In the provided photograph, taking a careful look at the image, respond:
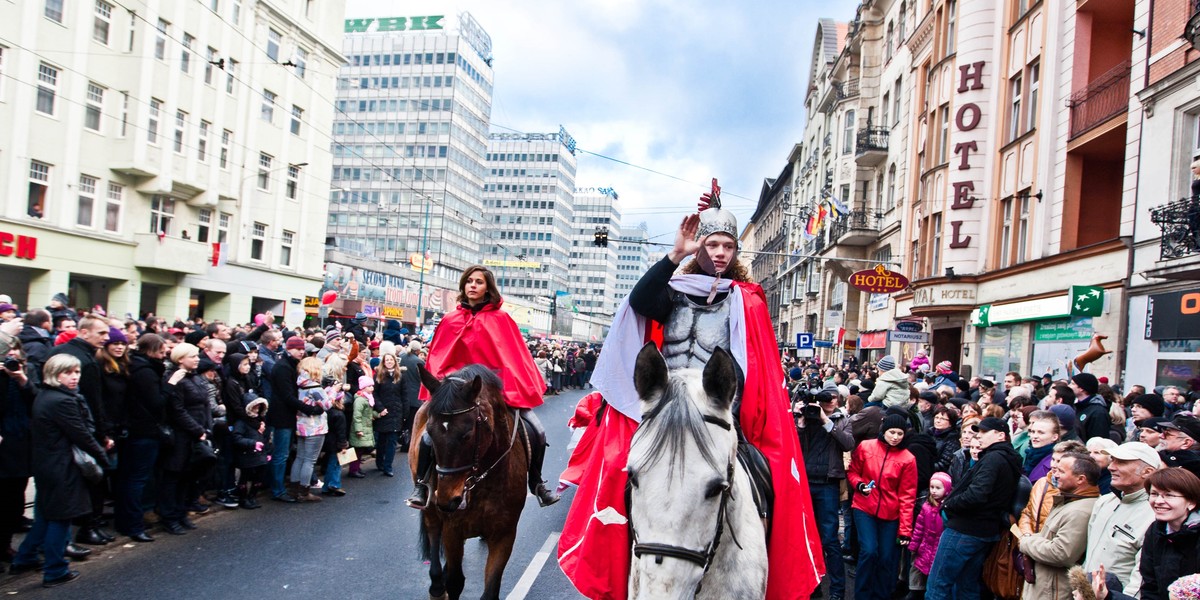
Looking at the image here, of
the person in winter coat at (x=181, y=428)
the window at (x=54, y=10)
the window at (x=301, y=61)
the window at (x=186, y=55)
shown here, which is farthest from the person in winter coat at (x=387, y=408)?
the window at (x=301, y=61)

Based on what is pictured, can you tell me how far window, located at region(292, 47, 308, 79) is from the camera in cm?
3853

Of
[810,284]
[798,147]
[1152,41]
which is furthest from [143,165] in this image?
[798,147]

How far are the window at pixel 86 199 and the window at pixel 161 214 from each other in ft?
9.16

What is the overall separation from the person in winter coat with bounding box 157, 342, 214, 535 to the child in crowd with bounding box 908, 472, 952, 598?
24.2 ft

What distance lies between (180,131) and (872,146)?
2876 cm

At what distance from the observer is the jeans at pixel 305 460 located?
35.1 ft

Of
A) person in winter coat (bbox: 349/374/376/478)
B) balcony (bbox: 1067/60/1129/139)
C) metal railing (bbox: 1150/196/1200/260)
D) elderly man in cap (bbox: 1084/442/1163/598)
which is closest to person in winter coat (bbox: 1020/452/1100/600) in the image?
elderly man in cap (bbox: 1084/442/1163/598)

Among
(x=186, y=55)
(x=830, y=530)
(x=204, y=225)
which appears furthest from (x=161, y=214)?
(x=830, y=530)

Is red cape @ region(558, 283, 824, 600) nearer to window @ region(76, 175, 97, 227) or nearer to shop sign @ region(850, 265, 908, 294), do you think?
shop sign @ region(850, 265, 908, 294)

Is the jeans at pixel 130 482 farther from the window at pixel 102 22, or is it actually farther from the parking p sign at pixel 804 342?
the parking p sign at pixel 804 342

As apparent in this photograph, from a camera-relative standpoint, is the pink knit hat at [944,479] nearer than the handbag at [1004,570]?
No

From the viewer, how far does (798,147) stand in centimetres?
6444

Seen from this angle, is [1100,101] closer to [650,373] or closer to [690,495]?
[650,373]

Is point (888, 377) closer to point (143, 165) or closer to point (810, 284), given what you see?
point (143, 165)
